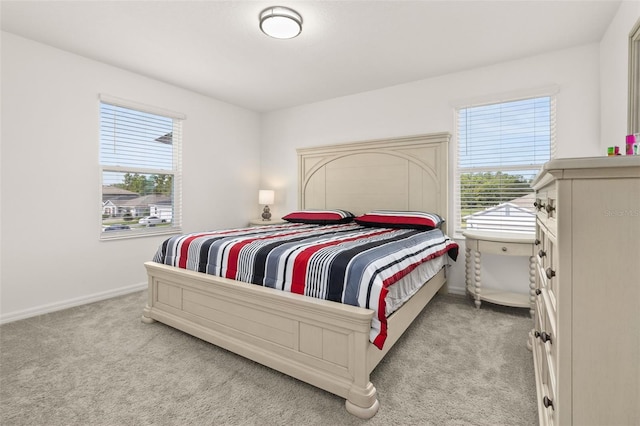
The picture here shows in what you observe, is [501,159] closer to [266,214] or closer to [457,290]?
[457,290]

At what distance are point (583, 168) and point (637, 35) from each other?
1.97 meters

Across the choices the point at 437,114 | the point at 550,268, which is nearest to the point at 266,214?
the point at 437,114

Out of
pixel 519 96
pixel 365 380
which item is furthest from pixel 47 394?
pixel 519 96

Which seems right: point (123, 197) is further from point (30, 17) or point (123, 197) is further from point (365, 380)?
point (365, 380)

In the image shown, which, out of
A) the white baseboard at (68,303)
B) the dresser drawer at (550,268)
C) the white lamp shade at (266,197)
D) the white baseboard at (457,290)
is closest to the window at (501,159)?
the white baseboard at (457,290)

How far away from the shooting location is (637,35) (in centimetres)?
197

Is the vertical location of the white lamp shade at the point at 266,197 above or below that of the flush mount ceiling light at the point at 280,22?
below

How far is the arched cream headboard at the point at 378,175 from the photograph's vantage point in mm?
3482

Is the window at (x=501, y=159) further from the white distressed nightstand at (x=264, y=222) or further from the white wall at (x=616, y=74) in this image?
the white distressed nightstand at (x=264, y=222)

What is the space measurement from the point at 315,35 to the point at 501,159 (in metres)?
2.20

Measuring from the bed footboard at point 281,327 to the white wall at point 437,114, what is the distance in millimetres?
2283

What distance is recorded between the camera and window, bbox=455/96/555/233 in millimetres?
3061

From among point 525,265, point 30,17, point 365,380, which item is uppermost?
point 30,17

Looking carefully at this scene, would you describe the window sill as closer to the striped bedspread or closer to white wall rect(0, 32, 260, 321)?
white wall rect(0, 32, 260, 321)
